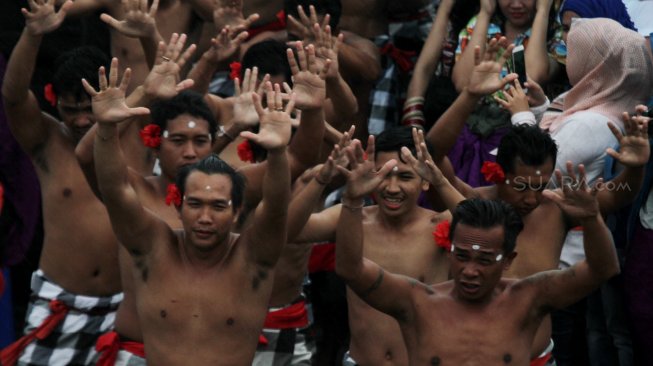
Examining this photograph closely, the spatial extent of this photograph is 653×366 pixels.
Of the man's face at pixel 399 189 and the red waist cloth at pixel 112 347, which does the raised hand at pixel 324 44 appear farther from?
the red waist cloth at pixel 112 347

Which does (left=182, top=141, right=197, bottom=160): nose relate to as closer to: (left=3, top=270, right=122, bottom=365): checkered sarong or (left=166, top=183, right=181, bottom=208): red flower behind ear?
(left=166, top=183, right=181, bottom=208): red flower behind ear

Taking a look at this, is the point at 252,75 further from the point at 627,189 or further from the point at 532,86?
the point at 627,189

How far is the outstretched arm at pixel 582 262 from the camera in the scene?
606 cm

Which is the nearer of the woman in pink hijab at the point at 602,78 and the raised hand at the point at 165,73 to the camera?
the raised hand at the point at 165,73

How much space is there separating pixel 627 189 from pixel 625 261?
0.76 m

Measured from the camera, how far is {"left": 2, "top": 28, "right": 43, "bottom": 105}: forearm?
23.9ft

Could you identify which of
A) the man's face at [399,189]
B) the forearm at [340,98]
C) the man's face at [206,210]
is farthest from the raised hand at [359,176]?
the forearm at [340,98]

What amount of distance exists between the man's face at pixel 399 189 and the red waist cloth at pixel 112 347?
4.62ft

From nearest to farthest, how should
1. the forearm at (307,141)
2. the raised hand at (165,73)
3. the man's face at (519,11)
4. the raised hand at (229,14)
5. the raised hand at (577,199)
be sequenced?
the raised hand at (577,199) < the raised hand at (165,73) < the forearm at (307,141) < the raised hand at (229,14) < the man's face at (519,11)

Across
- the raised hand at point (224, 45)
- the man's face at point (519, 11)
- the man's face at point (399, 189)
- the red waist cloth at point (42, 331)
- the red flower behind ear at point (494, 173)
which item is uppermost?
the man's face at point (519, 11)

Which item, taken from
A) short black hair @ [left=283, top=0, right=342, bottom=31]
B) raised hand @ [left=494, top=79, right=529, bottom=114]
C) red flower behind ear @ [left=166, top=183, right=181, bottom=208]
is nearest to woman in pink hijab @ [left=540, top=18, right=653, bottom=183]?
raised hand @ [left=494, top=79, right=529, bottom=114]

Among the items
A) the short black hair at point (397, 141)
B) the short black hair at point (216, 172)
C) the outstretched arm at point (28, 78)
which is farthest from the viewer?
the short black hair at point (397, 141)

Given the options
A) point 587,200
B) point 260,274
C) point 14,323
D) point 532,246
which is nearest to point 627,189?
point 532,246

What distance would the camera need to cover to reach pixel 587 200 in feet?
19.8
